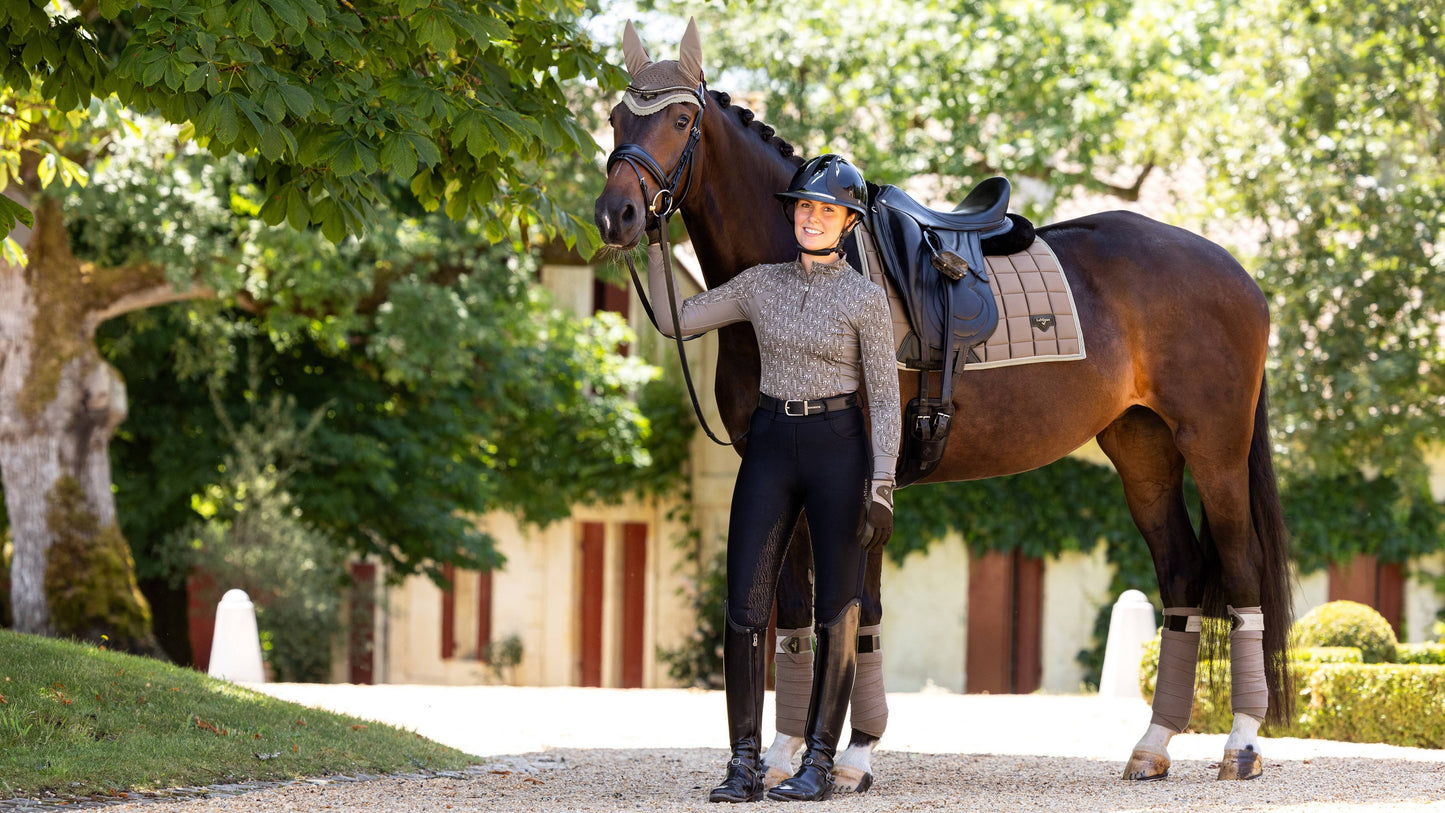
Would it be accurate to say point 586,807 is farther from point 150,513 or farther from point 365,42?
point 150,513

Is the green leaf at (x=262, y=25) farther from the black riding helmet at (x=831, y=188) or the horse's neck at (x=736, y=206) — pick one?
the black riding helmet at (x=831, y=188)

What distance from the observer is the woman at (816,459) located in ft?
14.9

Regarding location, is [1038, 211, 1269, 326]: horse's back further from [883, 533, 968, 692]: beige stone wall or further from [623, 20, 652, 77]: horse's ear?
[883, 533, 968, 692]: beige stone wall

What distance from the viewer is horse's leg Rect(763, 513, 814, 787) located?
4941 millimetres

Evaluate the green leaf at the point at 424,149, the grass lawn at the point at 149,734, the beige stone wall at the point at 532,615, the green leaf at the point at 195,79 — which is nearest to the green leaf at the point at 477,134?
the green leaf at the point at 424,149

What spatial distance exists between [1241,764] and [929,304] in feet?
7.00

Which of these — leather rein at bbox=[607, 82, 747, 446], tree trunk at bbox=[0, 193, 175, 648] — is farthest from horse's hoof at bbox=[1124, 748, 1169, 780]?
tree trunk at bbox=[0, 193, 175, 648]

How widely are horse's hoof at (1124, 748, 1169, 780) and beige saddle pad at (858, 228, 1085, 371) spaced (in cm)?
160

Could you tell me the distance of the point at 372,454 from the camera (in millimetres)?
13406

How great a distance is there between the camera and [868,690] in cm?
512

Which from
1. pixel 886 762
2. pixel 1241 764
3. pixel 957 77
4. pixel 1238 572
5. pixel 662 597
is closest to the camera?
pixel 1241 764

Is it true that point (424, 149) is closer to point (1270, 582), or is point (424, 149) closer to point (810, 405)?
point (810, 405)

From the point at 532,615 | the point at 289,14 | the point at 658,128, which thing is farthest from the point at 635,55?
the point at 532,615

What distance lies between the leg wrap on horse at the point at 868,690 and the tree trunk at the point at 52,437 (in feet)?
25.7
